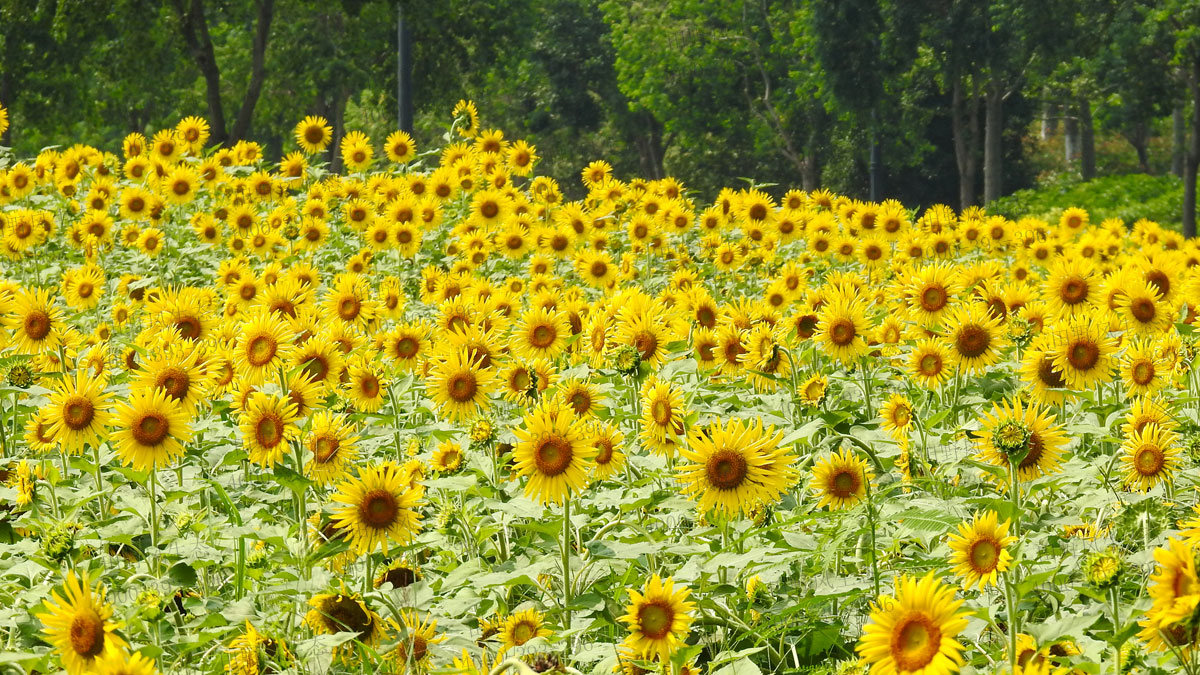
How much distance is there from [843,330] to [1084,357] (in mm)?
810

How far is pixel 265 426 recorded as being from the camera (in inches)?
140

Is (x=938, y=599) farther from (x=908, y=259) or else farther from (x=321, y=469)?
(x=908, y=259)

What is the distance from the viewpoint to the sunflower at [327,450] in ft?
12.1

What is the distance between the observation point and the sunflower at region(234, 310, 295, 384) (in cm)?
396

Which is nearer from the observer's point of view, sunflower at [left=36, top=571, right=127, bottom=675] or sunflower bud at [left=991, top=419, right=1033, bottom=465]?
sunflower at [left=36, top=571, right=127, bottom=675]

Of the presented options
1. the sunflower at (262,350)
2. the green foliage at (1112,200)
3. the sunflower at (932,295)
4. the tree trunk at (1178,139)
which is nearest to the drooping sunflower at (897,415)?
the sunflower at (932,295)

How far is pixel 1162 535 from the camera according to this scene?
10.6ft

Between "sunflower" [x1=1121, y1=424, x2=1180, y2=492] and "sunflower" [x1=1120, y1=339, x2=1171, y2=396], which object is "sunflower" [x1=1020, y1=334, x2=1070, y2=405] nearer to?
"sunflower" [x1=1120, y1=339, x2=1171, y2=396]

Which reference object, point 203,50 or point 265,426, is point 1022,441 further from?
point 203,50

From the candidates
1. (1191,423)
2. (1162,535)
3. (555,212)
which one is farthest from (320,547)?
(555,212)

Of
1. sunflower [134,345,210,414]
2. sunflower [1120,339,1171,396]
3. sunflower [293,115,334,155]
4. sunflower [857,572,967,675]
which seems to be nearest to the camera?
sunflower [857,572,967,675]

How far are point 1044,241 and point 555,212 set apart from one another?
3.49m

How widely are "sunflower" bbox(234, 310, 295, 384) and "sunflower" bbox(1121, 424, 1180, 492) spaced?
251cm

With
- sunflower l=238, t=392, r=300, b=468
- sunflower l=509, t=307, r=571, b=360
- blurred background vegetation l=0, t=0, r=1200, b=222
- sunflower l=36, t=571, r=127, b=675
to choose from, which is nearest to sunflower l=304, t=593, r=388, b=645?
sunflower l=36, t=571, r=127, b=675
